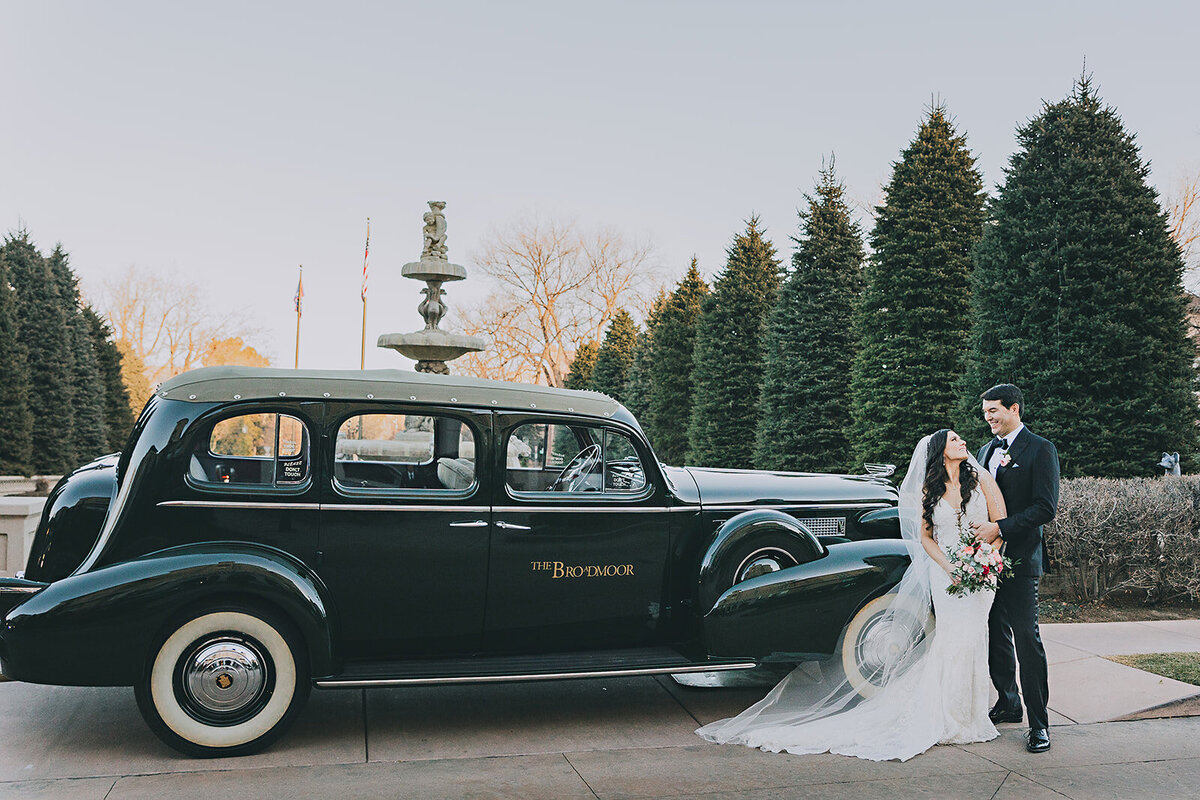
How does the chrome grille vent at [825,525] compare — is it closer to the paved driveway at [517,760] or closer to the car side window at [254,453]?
the paved driveway at [517,760]

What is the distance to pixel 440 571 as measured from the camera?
5398 millimetres

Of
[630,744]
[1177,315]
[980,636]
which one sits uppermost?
[1177,315]

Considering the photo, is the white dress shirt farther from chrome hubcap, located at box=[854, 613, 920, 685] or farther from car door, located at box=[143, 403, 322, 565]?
car door, located at box=[143, 403, 322, 565]

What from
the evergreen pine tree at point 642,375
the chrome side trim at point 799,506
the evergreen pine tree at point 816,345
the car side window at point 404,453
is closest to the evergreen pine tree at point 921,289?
Answer: the evergreen pine tree at point 816,345

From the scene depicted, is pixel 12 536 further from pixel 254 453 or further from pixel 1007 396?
pixel 1007 396

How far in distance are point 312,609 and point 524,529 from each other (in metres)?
1.27

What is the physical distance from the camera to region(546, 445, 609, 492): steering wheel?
6094 millimetres

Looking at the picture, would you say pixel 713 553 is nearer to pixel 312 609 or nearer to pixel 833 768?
pixel 833 768

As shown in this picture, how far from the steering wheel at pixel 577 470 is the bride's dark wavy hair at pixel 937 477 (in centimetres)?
205

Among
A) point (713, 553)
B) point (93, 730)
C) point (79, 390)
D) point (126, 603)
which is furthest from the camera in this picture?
point (79, 390)

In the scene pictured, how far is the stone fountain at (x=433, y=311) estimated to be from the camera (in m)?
18.1

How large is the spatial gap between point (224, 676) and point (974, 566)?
4190 mm

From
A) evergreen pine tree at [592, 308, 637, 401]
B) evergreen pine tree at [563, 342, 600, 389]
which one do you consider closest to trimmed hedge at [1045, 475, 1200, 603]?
evergreen pine tree at [592, 308, 637, 401]

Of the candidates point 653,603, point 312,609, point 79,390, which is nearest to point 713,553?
point 653,603
